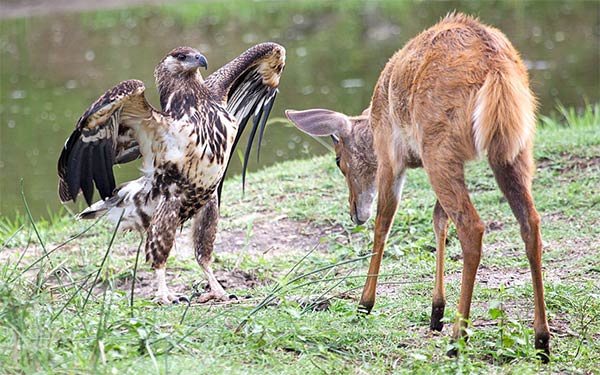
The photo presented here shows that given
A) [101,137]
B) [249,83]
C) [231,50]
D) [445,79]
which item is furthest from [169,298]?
[231,50]

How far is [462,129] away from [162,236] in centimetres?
212

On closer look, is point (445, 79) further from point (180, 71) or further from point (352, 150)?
point (180, 71)

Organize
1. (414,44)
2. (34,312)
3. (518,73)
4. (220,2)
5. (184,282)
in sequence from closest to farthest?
1. (34,312)
2. (518,73)
3. (414,44)
4. (184,282)
5. (220,2)

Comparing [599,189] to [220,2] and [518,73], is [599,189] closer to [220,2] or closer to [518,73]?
[518,73]

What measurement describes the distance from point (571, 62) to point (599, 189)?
7.65 metres

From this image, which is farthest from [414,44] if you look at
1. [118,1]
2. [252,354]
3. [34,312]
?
[118,1]

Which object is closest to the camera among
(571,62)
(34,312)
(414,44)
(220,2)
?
(34,312)

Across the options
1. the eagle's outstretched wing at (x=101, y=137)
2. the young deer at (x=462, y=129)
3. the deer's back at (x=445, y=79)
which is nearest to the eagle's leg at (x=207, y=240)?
the eagle's outstretched wing at (x=101, y=137)

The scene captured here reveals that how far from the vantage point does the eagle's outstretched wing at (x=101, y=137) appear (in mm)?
5109

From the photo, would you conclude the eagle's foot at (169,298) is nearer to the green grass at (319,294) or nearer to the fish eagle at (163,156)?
the fish eagle at (163,156)

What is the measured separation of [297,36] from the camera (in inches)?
698

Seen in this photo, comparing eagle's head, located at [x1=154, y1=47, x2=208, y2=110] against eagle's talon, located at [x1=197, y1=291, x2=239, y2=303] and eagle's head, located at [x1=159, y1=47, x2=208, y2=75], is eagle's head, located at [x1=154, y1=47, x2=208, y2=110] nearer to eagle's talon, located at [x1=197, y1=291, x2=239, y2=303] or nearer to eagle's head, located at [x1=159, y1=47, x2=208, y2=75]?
eagle's head, located at [x1=159, y1=47, x2=208, y2=75]

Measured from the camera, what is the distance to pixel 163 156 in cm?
545

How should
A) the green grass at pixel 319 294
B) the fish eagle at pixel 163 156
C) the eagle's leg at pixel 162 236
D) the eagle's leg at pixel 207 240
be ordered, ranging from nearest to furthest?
the green grass at pixel 319 294
the fish eagle at pixel 163 156
the eagle's leg at pixel 162 236
the eagle's leg at pixel 207 240
